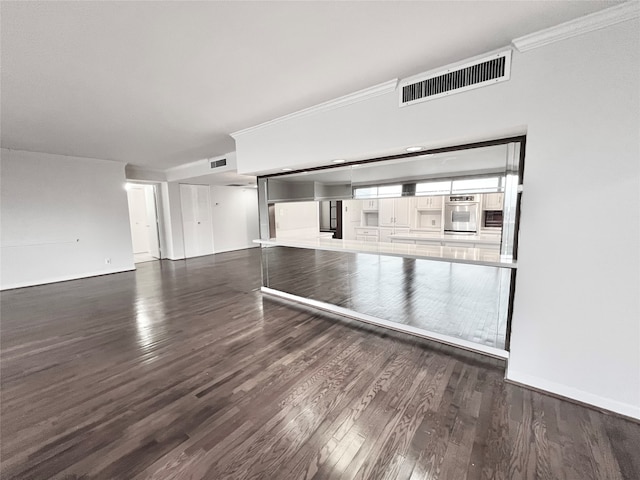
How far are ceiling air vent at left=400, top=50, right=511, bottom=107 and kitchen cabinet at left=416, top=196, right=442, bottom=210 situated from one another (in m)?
1.46

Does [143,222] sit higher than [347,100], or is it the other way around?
[347,100]

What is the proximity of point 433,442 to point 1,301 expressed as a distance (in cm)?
661

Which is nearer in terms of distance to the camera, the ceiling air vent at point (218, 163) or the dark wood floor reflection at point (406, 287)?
the dark wood floor reflection at point (406, 287)

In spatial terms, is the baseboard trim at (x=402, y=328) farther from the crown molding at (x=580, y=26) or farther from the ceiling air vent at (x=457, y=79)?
the crown molding at (x=580, y=26)

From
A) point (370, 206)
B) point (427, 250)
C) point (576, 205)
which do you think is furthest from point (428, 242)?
point (576, 205)

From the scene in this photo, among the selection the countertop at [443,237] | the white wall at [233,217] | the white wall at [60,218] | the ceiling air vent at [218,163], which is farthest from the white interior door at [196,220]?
the countertop at [443,237]

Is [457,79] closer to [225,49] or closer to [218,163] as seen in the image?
[225,49]

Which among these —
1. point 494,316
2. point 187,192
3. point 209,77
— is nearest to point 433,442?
point 494,316

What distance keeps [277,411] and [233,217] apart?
7.97m

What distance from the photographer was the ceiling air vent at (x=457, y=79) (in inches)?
77.5

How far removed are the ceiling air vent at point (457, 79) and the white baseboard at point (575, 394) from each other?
2350 millimetres

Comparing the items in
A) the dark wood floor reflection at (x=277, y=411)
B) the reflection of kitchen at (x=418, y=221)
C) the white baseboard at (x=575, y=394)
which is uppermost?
the reflection of kitchen at (x=418, y=221)

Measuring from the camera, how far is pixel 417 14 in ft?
5.35

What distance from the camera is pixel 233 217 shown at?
9023 millimetres
